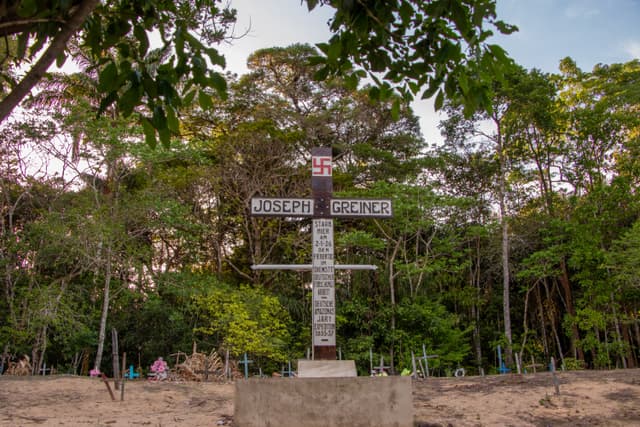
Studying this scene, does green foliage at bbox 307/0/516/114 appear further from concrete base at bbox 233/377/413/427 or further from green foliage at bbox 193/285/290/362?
green foliage at bbox 193/285/290/362

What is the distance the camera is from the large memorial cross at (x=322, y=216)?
5.96 metres

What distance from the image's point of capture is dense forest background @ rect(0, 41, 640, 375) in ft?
48.0

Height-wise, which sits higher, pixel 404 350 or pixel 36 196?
pixel 36 196

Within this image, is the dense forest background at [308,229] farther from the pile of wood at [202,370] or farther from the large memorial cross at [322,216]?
the large memorial cross at [322,216]

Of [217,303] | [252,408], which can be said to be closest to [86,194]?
[217,303]

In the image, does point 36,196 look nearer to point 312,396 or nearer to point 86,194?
point 86,194

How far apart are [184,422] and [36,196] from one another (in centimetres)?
1205

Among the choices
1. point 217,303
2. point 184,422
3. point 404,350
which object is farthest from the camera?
point 404,350

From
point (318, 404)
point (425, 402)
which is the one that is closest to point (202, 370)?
point (425, 402)

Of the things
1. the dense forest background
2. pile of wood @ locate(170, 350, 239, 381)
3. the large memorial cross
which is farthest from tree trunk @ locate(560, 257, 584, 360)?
the large memorial cross

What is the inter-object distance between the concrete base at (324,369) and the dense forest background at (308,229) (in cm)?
930

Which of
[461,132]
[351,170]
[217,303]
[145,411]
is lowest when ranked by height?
[145,411]

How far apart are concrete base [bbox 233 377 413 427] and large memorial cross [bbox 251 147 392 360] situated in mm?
624

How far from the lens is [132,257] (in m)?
14.4
